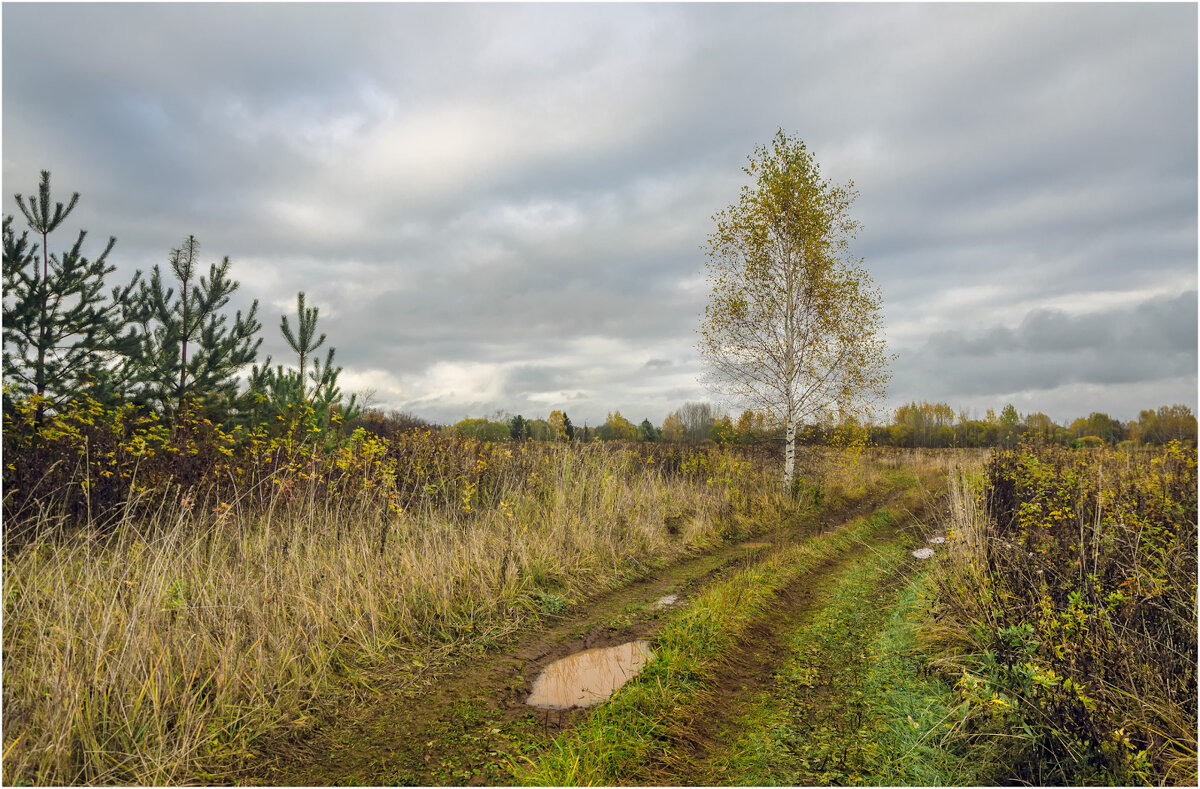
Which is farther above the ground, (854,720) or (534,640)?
(534,640)

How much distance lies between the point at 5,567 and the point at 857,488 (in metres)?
17.0

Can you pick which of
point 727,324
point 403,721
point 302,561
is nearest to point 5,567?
point 302,561

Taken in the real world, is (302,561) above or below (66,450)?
Result: below

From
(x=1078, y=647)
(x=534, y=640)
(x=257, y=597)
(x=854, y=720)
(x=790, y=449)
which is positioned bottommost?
→ (x=854, y=720)

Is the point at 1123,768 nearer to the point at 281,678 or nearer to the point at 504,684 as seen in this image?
the point at 504,684

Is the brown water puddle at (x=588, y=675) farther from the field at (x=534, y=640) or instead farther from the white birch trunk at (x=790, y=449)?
the white birch trunk at (x=790, y=449)

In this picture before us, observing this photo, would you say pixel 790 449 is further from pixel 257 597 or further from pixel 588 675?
pixel 257 597

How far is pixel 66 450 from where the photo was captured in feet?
22.0

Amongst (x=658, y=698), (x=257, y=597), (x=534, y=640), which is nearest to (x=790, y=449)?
(x=534, y=640)

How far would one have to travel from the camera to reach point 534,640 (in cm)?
554

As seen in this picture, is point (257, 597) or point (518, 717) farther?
point (257, 597)

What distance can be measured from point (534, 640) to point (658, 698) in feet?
5.53

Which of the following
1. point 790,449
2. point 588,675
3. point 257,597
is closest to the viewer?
point 257,597

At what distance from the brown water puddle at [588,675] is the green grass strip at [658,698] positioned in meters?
0.17
